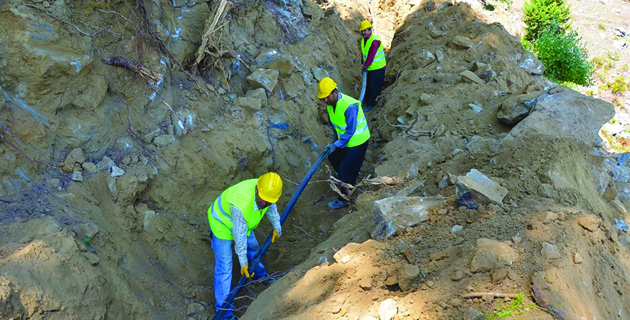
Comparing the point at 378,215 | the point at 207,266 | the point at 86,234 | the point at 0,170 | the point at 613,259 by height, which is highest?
the point at 613,259

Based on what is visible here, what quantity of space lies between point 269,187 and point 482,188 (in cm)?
182

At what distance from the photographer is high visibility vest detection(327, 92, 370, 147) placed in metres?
5.16

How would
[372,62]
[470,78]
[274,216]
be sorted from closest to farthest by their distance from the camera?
[274,216] → [470,78] → [372,62]

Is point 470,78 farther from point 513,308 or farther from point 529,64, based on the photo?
point 513,308

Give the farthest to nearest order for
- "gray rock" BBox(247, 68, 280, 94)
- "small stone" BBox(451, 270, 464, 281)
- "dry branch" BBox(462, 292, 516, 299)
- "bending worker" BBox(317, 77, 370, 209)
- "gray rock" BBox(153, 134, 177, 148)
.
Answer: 1. "gray rock" BBox(247, 68, 280, 94)
2. "bending worker" BBox(317, 77, 370, 209)
3. "gray rock" BBox(153, 134, 177, 148)
4. "small stone" BBox(451, 270, 464, 281)
5. "dry branch" BBox(462, 292, 516, 299)

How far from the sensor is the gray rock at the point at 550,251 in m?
2.77

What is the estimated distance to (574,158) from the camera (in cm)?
422

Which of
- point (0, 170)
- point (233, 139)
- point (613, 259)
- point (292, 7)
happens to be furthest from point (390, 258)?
point (292, 7)

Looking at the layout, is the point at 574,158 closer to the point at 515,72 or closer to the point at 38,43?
the point at 515,72

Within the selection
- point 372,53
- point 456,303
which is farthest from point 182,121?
point 456,303

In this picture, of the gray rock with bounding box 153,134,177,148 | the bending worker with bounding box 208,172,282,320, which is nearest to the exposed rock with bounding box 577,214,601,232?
the bending worker with bounding box 208,172,282,320

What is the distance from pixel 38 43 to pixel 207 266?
2796 mm

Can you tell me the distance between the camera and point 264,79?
588 cm

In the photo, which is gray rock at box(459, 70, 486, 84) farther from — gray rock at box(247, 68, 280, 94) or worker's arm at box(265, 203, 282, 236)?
worker's arm at box(265, 203, 282, 236)
